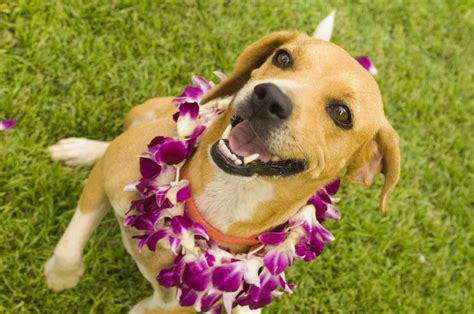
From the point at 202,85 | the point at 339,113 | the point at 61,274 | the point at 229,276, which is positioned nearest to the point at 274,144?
the point at 339,113

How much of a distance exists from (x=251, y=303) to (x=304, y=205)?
674 mm

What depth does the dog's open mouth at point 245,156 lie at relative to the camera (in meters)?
2.81

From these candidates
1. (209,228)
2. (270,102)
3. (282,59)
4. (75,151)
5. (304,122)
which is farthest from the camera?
(75,151)

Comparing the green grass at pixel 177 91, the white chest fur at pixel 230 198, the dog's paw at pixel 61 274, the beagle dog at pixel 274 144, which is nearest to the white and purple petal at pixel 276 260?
the beagle dog at pixel 274 144

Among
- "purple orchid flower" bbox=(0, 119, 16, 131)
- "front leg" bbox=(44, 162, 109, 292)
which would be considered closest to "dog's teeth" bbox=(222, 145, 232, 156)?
"front leg" bbox=(44, 162, 109, 292)

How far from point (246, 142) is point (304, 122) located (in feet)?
1.06

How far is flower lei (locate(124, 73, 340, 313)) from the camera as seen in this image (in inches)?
124

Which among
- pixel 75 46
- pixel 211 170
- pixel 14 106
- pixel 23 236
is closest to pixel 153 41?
pixel 75 46

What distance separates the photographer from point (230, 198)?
3.10 meters

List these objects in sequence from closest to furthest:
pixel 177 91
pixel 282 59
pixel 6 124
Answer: pixel 282 59 < pixel 6 124 < pixel 177 91

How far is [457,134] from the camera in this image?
640 centimetres

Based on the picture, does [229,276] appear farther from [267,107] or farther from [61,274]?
[61,274]

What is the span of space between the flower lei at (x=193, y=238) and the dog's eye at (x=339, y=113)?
1.90ft

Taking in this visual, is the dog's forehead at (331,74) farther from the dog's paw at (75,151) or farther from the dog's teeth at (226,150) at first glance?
the dog's paw at (75,151)
